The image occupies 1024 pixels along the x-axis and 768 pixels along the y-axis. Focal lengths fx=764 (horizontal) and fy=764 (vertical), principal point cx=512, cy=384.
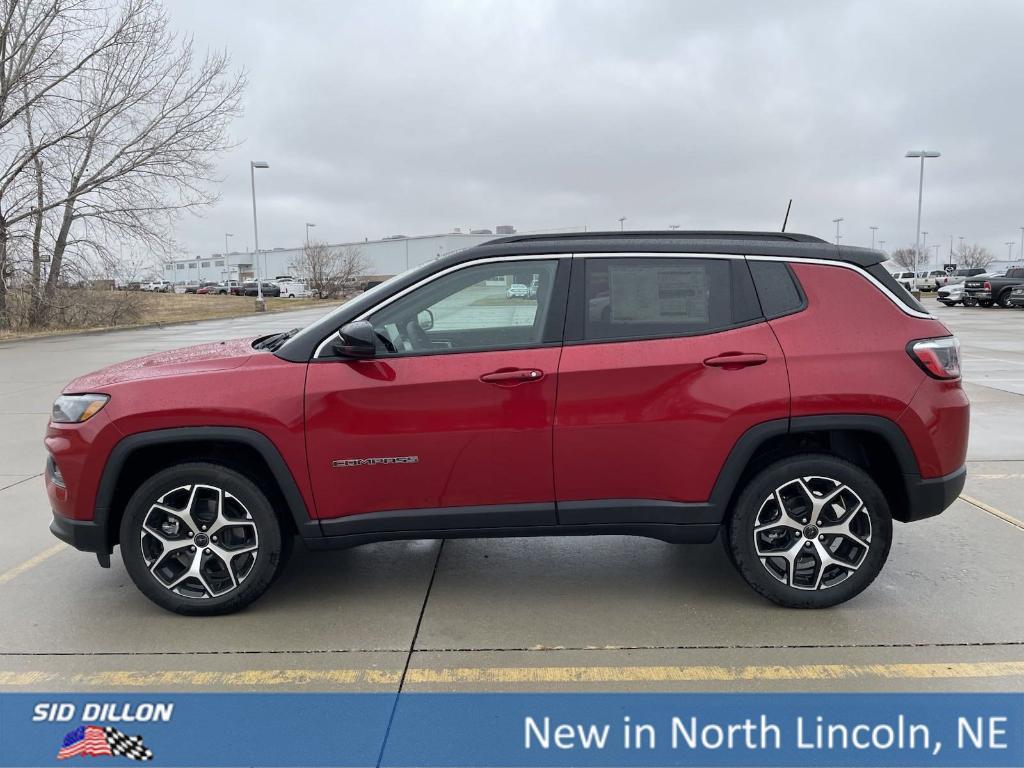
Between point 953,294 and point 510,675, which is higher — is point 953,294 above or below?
above

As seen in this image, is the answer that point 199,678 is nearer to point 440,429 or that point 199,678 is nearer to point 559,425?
point 440,429

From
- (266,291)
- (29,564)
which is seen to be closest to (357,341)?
(29,564)

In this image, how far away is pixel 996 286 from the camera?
115 ft

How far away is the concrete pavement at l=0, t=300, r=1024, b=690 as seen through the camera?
3.18m

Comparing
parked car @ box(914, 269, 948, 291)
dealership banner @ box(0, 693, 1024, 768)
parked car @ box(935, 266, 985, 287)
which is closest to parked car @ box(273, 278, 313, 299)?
parked car @ box(935, 266, 985, 287)

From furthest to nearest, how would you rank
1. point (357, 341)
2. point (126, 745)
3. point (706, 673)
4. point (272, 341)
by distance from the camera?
point (272, 341) → point (357, 341) → point (706, 673) → point (126, 745)

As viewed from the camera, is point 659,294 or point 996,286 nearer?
point 659,294

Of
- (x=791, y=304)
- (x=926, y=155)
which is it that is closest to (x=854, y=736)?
(x=791, y=304)

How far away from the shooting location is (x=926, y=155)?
42031 mm

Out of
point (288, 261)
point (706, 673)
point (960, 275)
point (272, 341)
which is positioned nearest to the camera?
point (706, 673)

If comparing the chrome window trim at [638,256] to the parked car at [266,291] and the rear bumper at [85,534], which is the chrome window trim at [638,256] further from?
the parked car at [266,291]

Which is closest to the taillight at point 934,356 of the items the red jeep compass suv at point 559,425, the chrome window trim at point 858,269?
the red jeep compass suv at point 559,425

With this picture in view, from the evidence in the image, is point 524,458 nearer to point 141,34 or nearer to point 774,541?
point 774,541

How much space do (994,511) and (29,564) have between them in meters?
6.22
